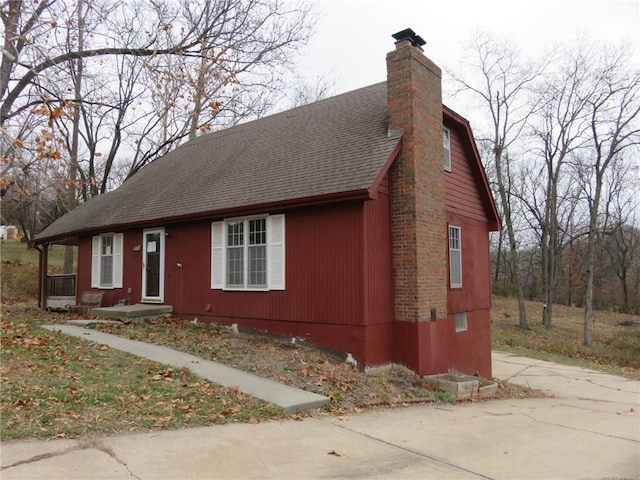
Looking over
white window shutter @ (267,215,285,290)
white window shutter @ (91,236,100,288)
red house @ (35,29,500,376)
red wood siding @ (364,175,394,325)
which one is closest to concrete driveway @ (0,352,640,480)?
red wood siding @ (364,175,394,325)

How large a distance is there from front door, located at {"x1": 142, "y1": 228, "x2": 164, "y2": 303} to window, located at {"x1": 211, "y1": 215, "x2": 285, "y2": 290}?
2.34 m

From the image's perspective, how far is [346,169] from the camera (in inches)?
404

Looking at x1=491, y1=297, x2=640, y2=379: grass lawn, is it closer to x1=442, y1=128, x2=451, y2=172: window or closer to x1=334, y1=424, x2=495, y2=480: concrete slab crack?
x1=442, y1=128, x2=451, y2=172: window

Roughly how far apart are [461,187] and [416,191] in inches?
137

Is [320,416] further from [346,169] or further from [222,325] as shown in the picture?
[222,325]

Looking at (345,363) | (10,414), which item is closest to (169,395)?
(10,414)

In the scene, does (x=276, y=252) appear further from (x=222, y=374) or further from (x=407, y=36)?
(x=407, y=36)

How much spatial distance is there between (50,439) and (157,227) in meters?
9.68

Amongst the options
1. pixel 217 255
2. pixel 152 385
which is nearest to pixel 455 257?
pixel 217 255

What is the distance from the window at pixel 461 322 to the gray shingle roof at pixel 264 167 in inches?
190

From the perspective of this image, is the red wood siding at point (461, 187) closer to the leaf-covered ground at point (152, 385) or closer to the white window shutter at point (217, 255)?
the leaf-covered ground at point (152, 385)

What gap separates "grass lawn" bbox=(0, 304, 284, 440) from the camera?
5512 mm

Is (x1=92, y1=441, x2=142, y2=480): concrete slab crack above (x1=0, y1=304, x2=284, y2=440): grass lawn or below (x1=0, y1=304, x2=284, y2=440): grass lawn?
below

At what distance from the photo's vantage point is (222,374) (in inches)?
322
